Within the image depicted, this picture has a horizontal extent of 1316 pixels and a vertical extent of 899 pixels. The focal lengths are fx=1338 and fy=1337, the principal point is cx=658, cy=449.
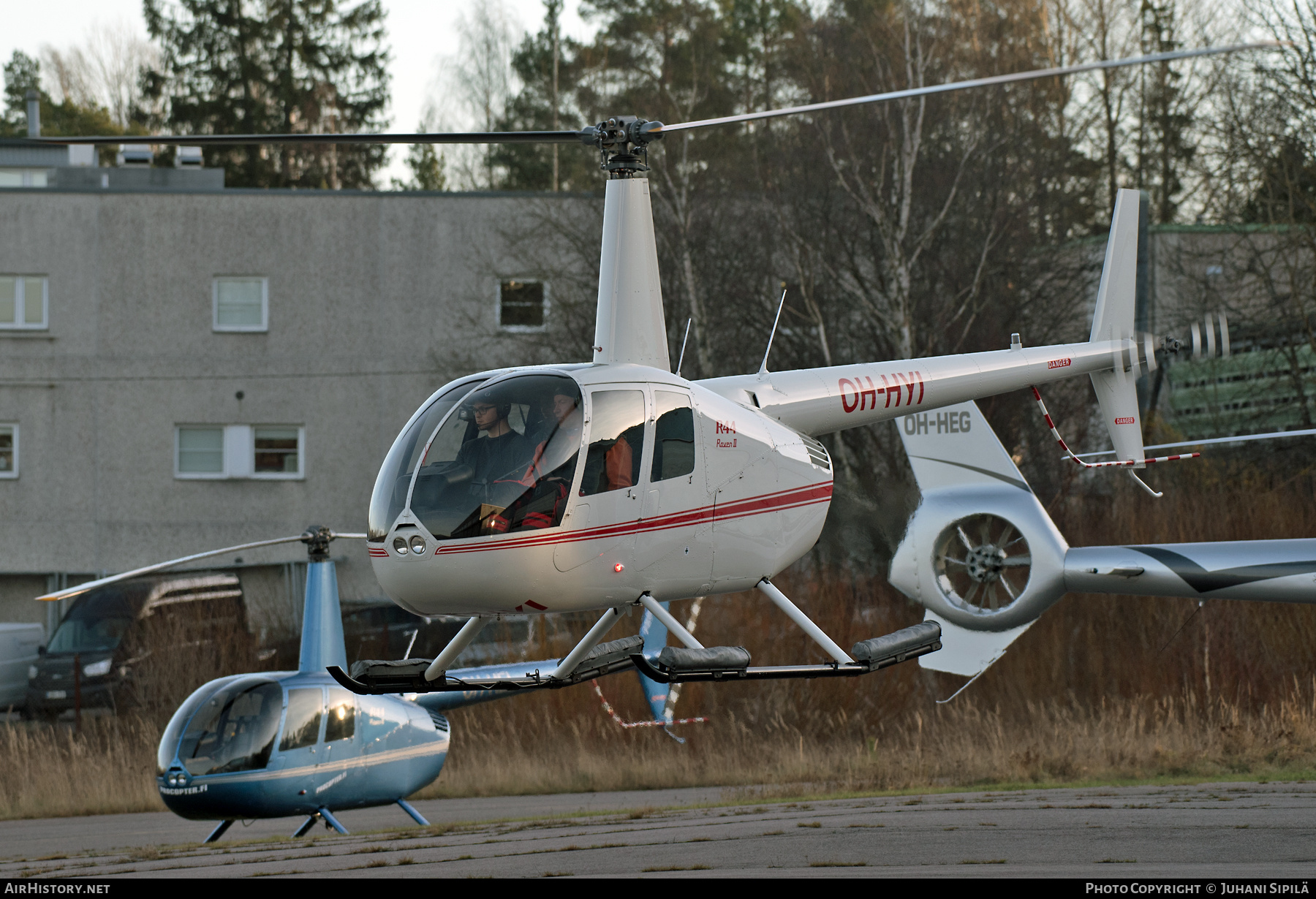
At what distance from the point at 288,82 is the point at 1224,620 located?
31.4 metres

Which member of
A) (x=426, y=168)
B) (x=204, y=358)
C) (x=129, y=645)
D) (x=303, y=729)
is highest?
(x=426, y=168)

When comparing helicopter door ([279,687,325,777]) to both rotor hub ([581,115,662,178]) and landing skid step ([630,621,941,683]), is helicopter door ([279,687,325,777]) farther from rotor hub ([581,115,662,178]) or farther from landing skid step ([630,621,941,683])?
rotor hub ([581,115,662,178])

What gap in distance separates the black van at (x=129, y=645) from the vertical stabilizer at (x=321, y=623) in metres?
8.69

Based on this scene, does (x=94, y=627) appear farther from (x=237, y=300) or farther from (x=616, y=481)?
(x=616, y=481)

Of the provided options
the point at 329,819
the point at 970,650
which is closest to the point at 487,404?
the point at 329,819

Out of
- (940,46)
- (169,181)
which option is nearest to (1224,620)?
(940,46)

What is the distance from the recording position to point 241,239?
27828mm

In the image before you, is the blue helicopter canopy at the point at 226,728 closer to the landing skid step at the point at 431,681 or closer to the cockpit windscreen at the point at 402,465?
the landing skid step at the point at 431,681

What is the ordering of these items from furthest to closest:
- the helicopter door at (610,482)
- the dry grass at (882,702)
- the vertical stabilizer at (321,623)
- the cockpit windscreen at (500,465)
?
the dry grass at (882,702), the vertical stabilizer at (321,623), the helicopter door at (610,482), the cockpit windscreen at (500,465)

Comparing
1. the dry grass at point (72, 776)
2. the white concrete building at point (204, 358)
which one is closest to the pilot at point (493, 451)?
the dry grass at point (72, 776)

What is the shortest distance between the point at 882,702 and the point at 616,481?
14851 millimetres

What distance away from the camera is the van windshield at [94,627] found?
22.1 m

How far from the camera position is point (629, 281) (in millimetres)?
8633

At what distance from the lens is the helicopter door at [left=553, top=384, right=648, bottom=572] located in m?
7.62
